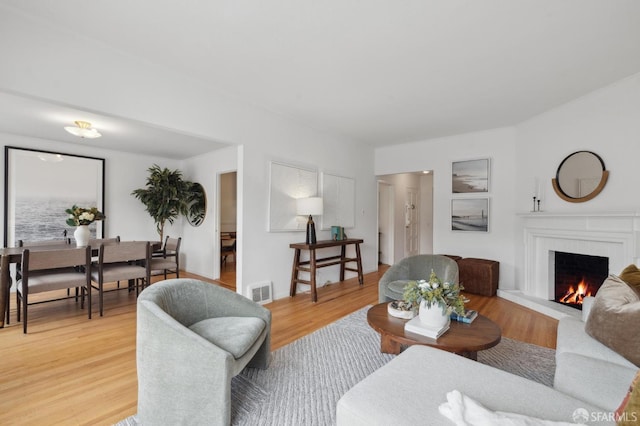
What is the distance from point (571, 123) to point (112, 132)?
241 inches

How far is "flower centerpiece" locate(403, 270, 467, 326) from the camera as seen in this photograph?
2021 mm

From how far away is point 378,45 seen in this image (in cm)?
242

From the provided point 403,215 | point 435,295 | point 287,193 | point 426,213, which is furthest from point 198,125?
point 426,213

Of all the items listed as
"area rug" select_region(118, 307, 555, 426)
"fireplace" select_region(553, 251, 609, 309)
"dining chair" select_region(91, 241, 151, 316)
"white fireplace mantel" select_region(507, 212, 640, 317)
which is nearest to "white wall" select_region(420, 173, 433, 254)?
"white fireplace mantel" select_region(507, 212, 640, 317)

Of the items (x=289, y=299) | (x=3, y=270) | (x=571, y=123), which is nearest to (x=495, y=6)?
(x=571, y=123)

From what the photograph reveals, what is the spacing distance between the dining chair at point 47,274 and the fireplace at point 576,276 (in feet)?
18.4

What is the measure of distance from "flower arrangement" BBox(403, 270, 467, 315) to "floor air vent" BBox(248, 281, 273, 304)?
217cm

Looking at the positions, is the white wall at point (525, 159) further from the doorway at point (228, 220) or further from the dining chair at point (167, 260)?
the dining chair at point (167, 260)

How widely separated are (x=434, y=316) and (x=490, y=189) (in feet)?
11.2

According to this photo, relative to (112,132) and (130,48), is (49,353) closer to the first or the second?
(130,48)

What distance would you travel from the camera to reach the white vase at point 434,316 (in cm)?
203

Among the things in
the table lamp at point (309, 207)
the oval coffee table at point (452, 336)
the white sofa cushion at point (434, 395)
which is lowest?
the oval coffee table at point (452, 336)

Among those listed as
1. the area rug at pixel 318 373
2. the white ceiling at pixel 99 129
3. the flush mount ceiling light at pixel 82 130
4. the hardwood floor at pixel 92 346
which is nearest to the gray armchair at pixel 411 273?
the area rug at pixel 318 373

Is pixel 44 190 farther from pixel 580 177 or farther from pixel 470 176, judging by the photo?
pixel 580 177
